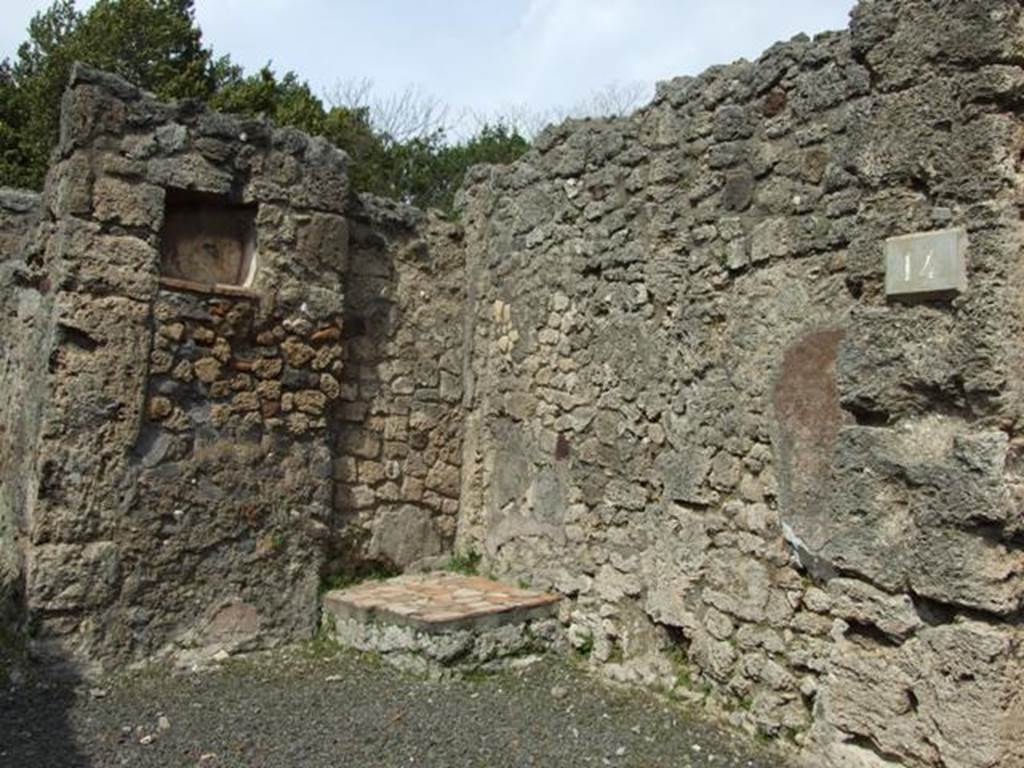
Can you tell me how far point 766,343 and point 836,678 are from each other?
1.75 meters

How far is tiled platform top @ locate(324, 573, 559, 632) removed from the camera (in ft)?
15.9

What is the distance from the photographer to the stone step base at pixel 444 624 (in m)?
4.77

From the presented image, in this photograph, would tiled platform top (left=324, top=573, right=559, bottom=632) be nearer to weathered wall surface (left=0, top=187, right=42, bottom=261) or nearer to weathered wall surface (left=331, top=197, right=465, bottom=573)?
weathered wall surface (left=331, top=197, right=465, bottom=573)

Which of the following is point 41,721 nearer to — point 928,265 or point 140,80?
point 928,265

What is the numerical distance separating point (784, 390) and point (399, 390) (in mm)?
2578

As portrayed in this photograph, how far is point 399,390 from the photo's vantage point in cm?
583

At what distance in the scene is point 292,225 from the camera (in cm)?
532

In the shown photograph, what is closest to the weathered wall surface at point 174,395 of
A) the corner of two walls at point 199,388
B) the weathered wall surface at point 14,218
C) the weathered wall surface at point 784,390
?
the corner of two walls at point 199,388

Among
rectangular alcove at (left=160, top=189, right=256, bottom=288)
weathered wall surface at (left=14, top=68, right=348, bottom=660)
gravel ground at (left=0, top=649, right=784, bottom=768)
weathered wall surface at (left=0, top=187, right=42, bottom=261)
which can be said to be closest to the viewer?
gravel ground at (left=0, top=649, right=784, bottom=768)

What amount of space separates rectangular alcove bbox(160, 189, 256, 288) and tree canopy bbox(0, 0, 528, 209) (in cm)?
885

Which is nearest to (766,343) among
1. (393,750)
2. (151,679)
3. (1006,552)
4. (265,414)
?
(1006,552)

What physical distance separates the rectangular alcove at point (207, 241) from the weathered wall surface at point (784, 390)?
1.49 m

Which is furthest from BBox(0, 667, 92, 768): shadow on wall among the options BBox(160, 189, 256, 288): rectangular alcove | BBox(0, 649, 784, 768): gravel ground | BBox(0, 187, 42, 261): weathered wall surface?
BBox(0, 187, 42, 261): weathered wall surface

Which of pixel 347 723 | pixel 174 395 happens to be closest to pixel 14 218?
pixel 174 395
